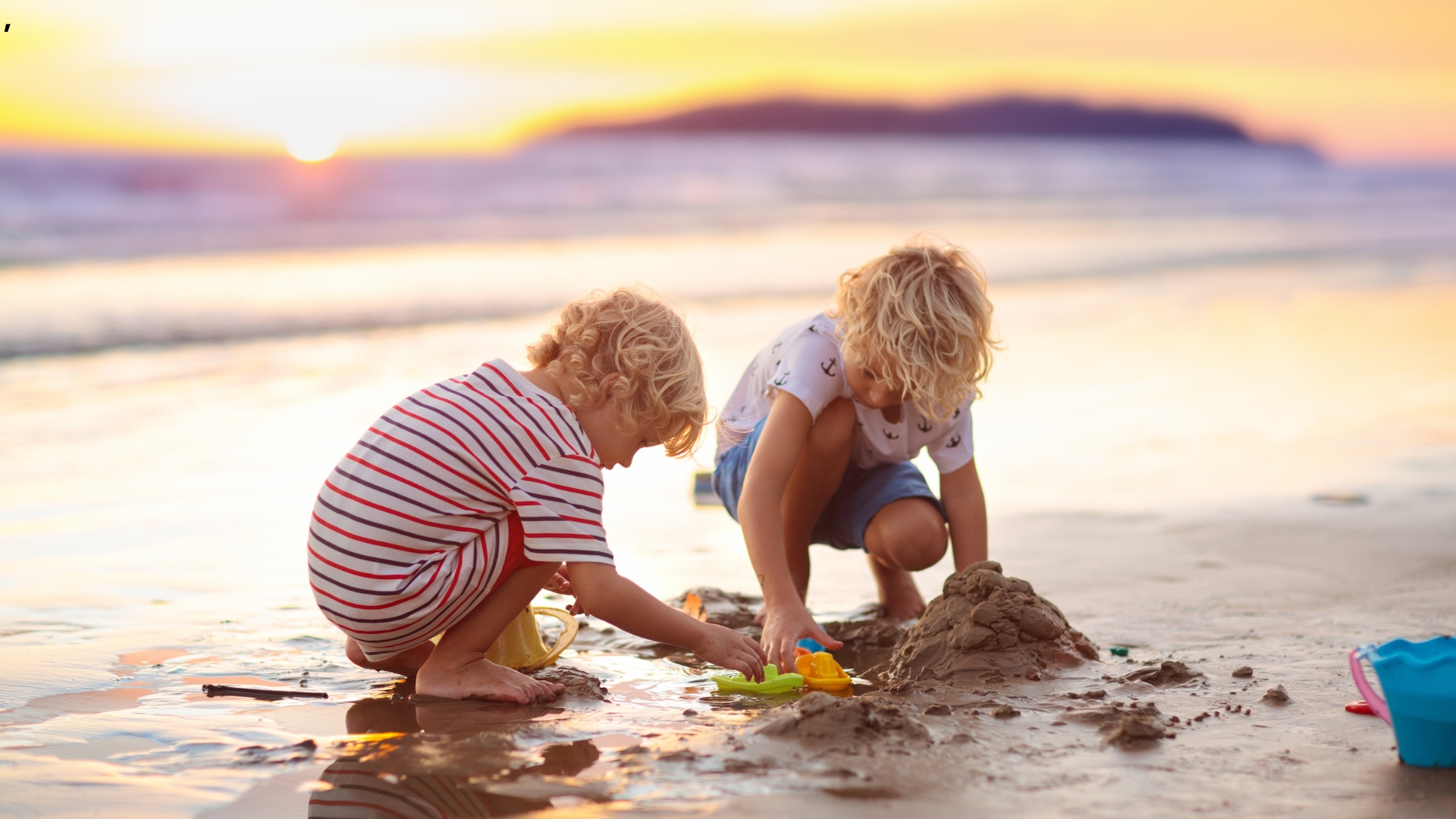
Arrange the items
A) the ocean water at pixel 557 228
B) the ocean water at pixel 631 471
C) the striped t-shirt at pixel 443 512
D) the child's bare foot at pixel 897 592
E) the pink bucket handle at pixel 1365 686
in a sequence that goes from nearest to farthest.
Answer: the pink bucket handle at pixel 1365 686, the ocean water at pixel 631 471, the striped t-shirt at pixel 443 512, the child's bare foot at pixel 897 592, the ocean water at pixel 557 228

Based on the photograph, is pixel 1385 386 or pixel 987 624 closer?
pixel 987 624

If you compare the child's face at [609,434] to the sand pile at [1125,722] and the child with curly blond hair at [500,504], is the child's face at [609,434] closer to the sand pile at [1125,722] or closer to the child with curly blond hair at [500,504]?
the child with curly blond hair at [500,504]

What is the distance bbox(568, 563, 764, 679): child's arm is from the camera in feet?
9.05

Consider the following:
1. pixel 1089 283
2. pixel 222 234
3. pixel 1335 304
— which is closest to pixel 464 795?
pixel 1335 304

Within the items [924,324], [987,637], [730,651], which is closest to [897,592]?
[987,637]

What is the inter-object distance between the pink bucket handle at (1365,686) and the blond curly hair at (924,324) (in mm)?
1204

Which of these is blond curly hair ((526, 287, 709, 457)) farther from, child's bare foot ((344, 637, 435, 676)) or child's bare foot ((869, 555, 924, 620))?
child's bare foot ((869, 555, 924, 620))

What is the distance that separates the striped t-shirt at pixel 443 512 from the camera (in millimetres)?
2748

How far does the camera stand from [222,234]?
669 inches

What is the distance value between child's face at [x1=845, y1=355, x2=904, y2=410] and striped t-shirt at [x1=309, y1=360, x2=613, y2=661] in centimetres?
90

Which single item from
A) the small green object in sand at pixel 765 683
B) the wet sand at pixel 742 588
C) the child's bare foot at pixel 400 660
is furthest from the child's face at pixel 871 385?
the child's bare foot at pixel 400 660

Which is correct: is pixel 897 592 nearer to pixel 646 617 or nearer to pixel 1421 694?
pixel 646 617

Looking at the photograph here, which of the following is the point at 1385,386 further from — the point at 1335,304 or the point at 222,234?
the point at 222,234

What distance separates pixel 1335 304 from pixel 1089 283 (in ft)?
8.64
